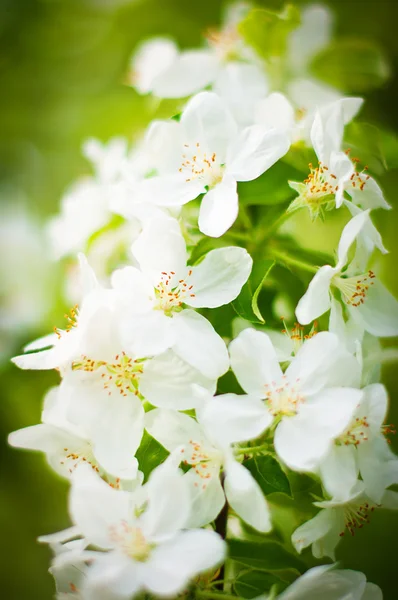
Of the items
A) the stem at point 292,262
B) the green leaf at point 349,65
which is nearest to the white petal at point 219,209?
the stem at point 292,262

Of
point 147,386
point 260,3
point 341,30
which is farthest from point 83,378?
point 341,30

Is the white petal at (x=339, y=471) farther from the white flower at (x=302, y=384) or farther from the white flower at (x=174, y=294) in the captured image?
the white flower at (x=174, y=294)

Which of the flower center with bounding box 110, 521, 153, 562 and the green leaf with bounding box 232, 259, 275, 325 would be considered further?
the green leaf with bounding box 232, 259, 275, 325

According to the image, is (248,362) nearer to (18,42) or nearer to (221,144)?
(221,144)

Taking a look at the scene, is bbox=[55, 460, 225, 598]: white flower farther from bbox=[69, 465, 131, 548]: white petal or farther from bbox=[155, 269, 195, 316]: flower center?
bbox=[155, 269, 195, 316]: flower center

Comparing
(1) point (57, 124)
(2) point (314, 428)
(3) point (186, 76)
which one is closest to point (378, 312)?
(2) point (314, 428)

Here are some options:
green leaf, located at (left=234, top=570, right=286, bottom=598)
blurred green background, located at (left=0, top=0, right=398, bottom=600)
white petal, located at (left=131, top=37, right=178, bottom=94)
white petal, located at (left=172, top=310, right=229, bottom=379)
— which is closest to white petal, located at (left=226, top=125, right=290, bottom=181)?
white petal, located at (left=172, top=310, right=229, bottom=379)

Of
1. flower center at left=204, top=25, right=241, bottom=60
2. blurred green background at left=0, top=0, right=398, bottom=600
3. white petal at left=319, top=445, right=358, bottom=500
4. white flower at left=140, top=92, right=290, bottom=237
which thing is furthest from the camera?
blurred green background at left=0, top=0, right=398, bottom=600

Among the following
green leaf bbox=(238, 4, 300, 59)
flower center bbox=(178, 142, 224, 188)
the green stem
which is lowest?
the green stem
